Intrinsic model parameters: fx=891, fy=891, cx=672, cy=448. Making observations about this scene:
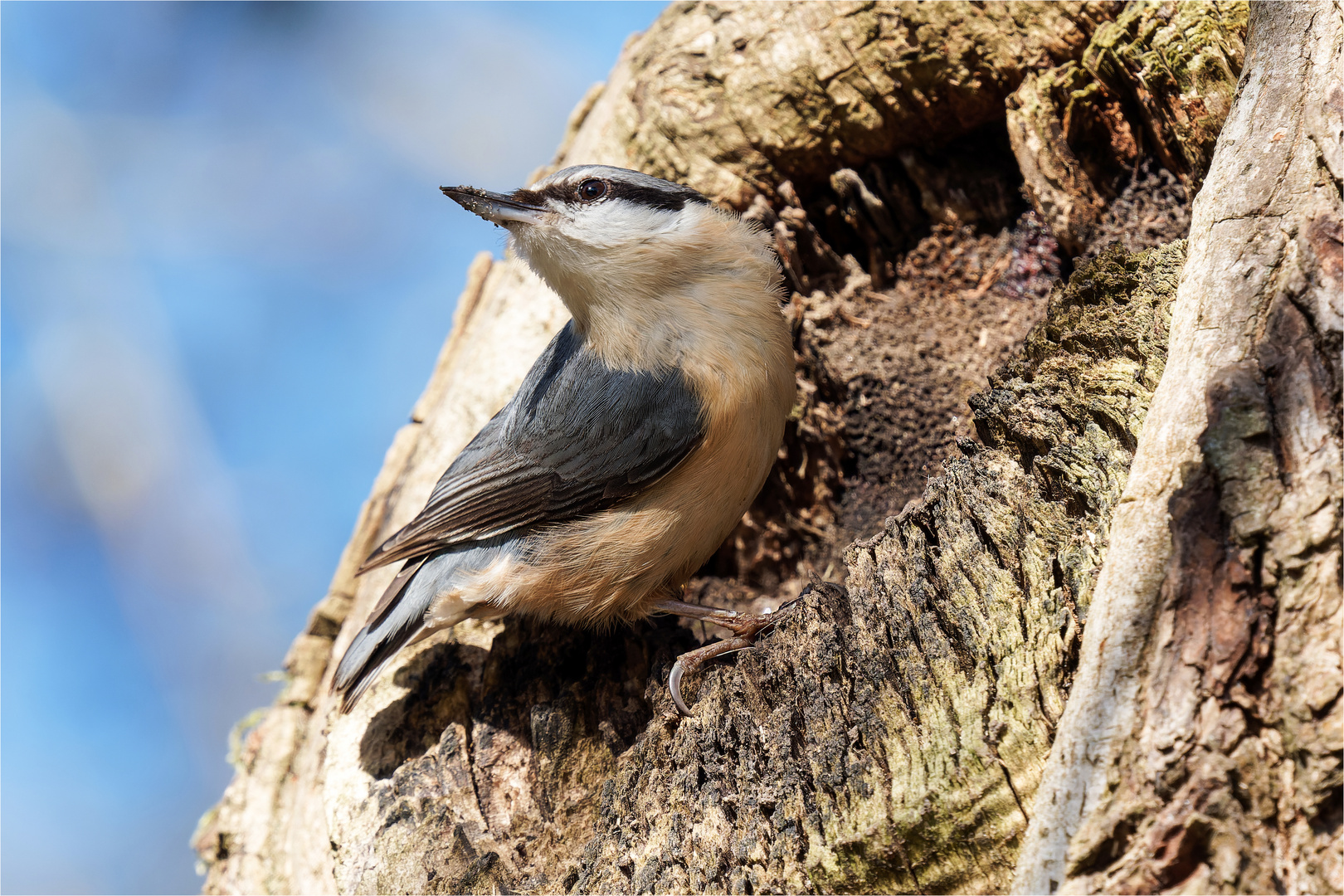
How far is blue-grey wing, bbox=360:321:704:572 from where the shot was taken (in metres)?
2.43

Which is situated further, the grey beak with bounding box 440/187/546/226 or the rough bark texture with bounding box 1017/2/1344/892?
the grey beak with bounding box 440/187/546/226

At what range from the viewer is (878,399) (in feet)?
10.9

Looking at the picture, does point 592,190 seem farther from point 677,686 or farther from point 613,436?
point 677,686

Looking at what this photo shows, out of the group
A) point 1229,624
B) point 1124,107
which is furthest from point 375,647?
point 1124,107

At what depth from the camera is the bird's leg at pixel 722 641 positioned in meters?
2.15

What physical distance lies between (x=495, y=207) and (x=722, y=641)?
1375mm

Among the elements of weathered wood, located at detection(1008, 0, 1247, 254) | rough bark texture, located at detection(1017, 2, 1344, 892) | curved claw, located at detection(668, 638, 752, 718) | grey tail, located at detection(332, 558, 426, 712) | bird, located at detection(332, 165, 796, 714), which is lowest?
rough bark texture, located at detection(1017, 2, 1344, 892)

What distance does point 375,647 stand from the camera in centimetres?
261

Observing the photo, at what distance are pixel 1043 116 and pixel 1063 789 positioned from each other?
233 centimetres

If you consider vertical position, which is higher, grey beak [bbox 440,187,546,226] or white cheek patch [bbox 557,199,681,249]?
grey beak [bbox 440,187,546,226]

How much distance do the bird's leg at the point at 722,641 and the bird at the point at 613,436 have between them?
1cm

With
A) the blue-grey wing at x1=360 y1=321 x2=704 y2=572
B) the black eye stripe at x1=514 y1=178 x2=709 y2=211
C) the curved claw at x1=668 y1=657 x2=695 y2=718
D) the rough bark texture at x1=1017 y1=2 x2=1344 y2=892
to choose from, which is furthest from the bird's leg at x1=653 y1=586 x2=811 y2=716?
the black eye stripe at x1=514 y1=178 x2=709 y2=211

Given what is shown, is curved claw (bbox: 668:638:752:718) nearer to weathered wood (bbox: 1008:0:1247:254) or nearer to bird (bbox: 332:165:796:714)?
bird (bbox: 332:165:796:714)

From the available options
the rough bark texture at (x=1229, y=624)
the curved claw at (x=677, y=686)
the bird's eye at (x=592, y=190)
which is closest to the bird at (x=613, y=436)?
the bird's eye at (x=592, y=190)
